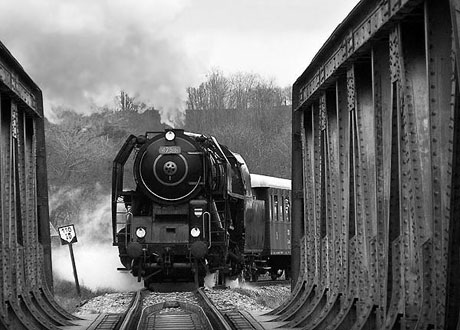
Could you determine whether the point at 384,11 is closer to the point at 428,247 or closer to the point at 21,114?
the point at 428,247

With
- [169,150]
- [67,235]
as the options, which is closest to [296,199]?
[169,150]

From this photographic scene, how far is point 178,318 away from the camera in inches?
563

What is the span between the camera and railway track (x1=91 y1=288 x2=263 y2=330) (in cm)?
1266

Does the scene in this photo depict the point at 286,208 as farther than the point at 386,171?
Yes

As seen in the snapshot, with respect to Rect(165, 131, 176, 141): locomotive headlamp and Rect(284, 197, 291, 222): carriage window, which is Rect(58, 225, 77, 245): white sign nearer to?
Rect(165, 131, 176, 141): locomotive headlamp

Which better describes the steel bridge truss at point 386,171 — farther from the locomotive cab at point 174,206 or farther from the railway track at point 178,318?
the locomotive cab at point 174,206

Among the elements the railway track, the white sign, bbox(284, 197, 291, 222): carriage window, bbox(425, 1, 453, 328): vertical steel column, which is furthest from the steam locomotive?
bbox(425, 1, 453, 328): vertical steel column

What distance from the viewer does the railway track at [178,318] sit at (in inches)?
498

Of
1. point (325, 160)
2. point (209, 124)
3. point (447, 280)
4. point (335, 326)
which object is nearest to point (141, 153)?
point (325, 160)

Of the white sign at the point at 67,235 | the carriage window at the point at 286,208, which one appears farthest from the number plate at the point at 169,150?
the carriage window at the point at 286,208

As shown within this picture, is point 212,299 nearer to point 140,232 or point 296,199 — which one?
point 140,232

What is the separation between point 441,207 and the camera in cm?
657

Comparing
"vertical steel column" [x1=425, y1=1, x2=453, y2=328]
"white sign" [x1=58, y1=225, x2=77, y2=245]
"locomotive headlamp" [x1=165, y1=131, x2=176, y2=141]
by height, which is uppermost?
"locomotive headlamp" [x1=165, y1=131, x2=176, y2=141]

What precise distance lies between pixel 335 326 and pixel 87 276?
56.1 ft
